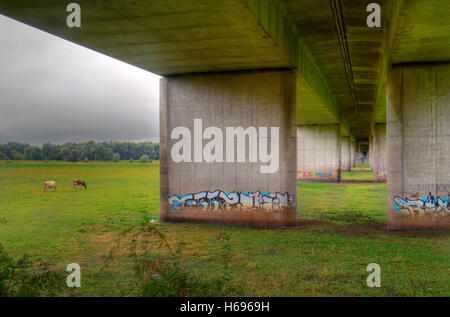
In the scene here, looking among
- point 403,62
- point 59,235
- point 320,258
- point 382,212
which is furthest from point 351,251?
point 59,235

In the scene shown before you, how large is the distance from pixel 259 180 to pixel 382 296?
31.0 feet

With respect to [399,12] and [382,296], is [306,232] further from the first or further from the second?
[399,12]

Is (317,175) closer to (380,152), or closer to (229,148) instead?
(380,152)

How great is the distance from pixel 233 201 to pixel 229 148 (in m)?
2.38

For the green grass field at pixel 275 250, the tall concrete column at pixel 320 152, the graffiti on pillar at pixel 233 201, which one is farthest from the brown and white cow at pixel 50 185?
the tall concrete column at pixel 320 152

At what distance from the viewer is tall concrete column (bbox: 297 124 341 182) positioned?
150 feet

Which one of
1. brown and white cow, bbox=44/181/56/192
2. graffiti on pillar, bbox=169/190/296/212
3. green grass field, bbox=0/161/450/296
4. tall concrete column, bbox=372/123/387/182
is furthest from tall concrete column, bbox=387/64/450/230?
brown and white cow, bbox=44/181/56/192

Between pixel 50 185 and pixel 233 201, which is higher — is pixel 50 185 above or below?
below

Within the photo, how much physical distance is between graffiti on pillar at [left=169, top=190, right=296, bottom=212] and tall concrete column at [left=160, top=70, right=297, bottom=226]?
0.04 metres

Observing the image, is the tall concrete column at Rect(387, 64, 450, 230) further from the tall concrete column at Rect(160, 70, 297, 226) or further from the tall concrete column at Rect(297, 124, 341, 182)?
the tall concrete column at Rect(297, 124, 341, 182)

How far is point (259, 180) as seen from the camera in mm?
17797

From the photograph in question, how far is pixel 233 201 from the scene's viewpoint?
18.2 meters

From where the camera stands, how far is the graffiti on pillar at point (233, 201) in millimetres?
17469

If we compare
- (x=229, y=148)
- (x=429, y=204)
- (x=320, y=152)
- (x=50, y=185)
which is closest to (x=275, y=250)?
(x=229, y=148)
